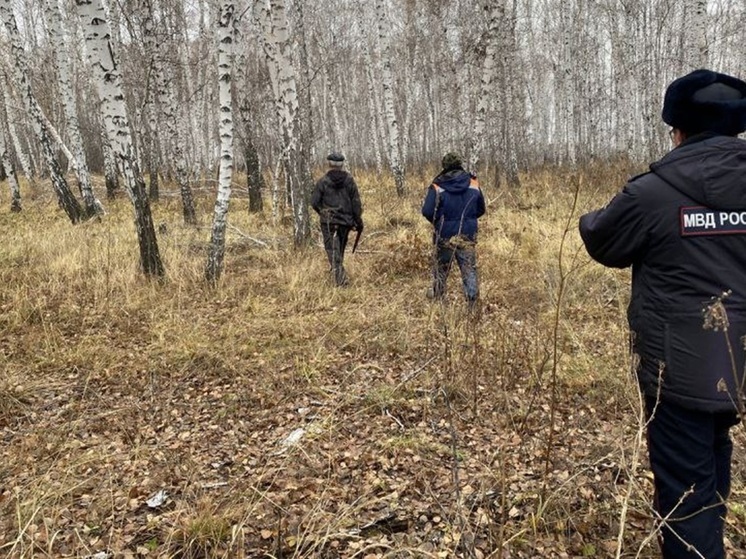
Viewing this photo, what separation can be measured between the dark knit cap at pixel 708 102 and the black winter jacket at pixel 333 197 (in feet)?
16.6

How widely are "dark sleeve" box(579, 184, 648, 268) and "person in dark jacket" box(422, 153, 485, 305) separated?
3.38 metres

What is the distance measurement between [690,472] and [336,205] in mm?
5375

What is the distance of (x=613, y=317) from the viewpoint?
18.3 feet

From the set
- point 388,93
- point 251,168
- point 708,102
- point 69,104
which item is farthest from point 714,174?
point 69,104

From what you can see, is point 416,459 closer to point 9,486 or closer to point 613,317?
point 9,486

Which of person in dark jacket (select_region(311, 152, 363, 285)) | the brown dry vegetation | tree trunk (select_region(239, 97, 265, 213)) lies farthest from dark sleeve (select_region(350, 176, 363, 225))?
tree trunk (select_region(239, 97, 265, 213))

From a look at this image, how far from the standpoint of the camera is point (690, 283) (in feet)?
6.26

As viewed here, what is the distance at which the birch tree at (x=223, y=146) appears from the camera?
22.3 feet

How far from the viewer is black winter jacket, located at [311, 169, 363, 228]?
6781mm

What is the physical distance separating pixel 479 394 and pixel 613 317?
7.61 ft

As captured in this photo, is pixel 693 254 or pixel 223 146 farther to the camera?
pixel 223 146

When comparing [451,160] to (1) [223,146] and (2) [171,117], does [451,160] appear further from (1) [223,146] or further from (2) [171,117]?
(2) [171,117]

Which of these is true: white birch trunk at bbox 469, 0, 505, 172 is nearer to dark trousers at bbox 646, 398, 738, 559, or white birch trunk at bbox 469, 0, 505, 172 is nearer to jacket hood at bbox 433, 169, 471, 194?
jacket hood at bbox 433, 169, 471, 194

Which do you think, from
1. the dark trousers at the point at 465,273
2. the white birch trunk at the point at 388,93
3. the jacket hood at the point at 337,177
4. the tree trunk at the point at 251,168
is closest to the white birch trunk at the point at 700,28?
the dark trousers at the point at 465,273
